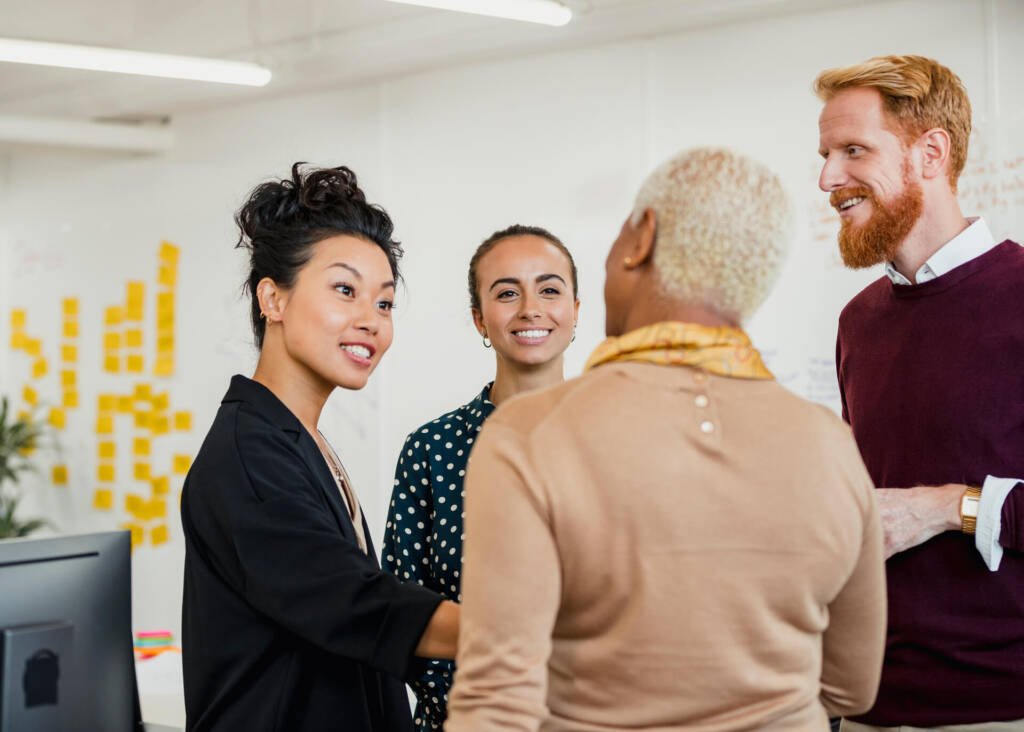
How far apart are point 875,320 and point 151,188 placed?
4.83 meters

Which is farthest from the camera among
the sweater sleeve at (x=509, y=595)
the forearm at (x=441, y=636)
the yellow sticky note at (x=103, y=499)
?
the yellow sticky note at (x=103, y=499)

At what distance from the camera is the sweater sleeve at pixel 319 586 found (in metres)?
1.48

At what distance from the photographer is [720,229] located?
1210mm

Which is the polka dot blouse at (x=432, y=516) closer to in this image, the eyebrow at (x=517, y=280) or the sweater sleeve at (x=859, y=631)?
the eyebrow at (x=517, y=280)

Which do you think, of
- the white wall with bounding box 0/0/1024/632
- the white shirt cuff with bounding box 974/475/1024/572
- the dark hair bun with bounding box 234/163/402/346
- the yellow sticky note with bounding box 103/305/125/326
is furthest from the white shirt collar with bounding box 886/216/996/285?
the yellow sticky note with bounding box 103/305/125/326

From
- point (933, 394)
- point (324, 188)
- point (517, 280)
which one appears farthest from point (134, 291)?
point (933, 394)

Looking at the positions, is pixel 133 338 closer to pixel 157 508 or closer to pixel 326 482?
pixel 157 508

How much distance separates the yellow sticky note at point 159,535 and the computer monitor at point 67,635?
4.19m

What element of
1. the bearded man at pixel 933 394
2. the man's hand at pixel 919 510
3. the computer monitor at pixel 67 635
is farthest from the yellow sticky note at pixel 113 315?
the man's hand at pixel 919 510

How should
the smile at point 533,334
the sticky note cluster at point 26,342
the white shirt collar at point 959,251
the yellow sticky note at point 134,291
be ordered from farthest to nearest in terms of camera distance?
the sticky note cluster at point 26,342 < the yellow sticky note at point 134,291 < the smile at point 533,334 < the white shirt collar at point 959,251

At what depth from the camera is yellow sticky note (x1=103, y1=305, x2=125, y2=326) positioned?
613cm

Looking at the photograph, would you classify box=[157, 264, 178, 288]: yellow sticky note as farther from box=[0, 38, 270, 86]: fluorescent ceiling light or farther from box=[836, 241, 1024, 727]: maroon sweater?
box=[836, 241, 1024, 727]: maroon sweater

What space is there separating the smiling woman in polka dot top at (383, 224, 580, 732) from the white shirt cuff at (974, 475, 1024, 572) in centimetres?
87

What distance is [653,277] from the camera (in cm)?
124
